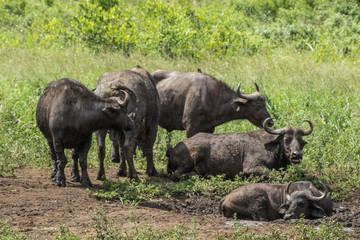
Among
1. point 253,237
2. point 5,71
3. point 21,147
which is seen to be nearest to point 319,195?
point 253,237

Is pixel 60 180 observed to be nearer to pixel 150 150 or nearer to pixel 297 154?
pixel 150 150

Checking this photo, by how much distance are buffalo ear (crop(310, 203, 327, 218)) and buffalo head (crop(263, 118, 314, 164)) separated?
1459 mm

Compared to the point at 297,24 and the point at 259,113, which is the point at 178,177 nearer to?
the point at 259,113

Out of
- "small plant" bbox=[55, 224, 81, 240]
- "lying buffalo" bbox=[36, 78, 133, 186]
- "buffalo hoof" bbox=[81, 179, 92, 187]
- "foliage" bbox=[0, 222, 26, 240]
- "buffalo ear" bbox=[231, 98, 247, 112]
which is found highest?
"lying buffalo" bbox=[36, 78, 133, 186]

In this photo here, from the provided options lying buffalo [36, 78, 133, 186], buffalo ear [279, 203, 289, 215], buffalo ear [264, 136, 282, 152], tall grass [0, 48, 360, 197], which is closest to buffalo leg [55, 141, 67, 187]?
lying buffalo [36, 78, 133, 186]

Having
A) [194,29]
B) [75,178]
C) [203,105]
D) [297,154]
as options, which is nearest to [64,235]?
[75,178]

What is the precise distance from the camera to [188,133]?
1191 centimetres

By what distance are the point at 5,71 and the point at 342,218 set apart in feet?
35.0

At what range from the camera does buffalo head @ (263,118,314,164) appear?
10242 mm

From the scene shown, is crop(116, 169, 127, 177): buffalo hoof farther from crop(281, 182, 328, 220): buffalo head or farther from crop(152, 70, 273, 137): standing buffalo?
crop(281, 182, 328, 220): buffalo head

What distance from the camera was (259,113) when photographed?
39.9ft

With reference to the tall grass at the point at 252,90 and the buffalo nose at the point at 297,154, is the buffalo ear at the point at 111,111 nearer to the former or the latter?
the tall grass at the point at 252,90

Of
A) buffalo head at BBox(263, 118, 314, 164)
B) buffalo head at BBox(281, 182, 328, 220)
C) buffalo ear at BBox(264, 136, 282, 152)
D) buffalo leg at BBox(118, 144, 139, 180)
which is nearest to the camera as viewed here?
buffalo head at BBox(281, 182, 328, 220)

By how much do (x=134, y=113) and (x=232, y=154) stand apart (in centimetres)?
184
